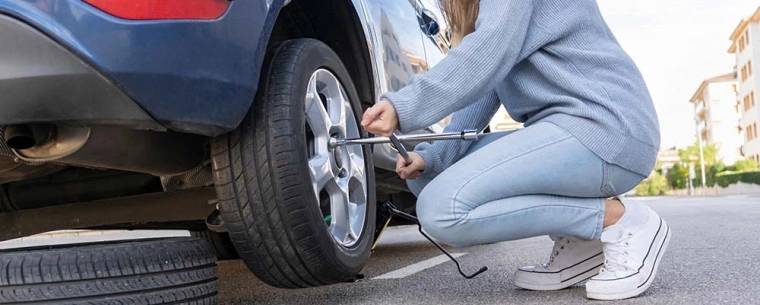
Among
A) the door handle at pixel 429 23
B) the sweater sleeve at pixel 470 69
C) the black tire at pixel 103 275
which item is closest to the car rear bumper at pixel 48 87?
the black tire at pixel 103 275

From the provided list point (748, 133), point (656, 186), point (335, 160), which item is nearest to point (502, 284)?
point (335, 160)

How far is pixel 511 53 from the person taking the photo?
7.90 ft

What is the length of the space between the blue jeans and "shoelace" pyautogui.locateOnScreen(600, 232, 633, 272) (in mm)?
59

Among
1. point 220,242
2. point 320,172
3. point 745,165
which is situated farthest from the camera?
point 745,165

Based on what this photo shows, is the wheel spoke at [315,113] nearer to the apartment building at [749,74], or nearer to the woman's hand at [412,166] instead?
the woman's hand at [412,166]

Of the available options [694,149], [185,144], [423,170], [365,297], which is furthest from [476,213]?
[694,149]

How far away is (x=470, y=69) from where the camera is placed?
2344 millimetres

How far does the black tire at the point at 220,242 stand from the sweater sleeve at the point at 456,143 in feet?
5.89

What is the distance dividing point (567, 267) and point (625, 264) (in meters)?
0.29

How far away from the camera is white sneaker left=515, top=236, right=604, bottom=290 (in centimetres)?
271

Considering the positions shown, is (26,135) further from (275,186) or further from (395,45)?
(395,45)

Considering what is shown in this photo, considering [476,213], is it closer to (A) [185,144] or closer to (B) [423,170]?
(B) [423,170]

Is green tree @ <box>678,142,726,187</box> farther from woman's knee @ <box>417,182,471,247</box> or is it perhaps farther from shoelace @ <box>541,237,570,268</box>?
woman's knee @ <box>417,182,471,247</box>

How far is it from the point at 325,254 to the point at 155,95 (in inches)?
27.7
